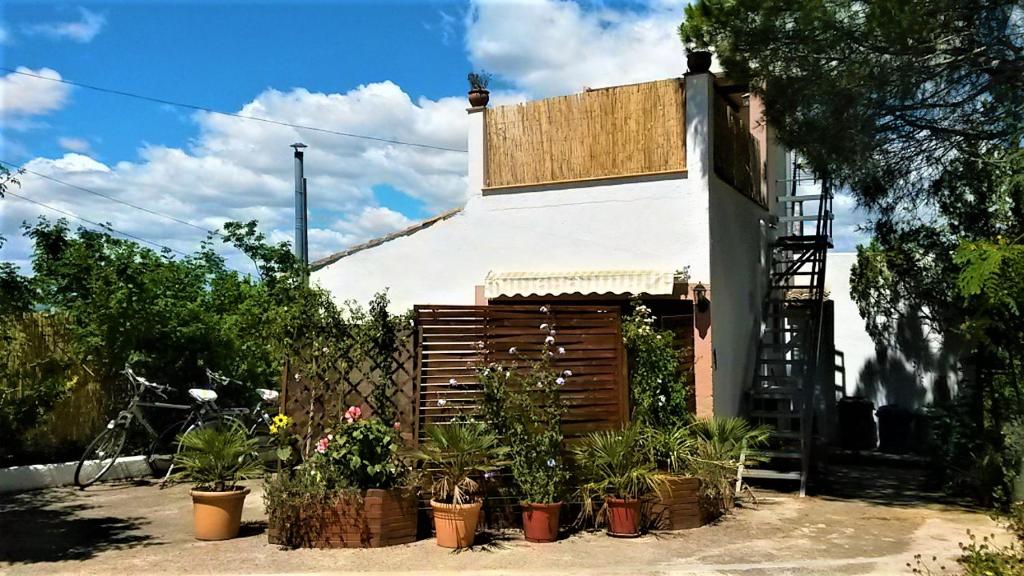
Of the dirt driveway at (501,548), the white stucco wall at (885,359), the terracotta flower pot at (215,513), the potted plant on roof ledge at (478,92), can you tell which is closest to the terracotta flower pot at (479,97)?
the potted plant on roof ledge at (478,92)

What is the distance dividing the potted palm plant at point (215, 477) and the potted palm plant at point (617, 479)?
10.6 feet

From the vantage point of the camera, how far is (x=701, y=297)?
10.9 metres

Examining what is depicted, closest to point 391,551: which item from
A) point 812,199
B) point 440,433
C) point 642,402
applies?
point 440,433

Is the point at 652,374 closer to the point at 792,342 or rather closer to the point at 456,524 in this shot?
the point at 456,524

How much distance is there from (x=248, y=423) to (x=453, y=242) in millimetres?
4058

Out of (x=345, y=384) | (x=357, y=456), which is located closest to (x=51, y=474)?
(x=345, y=384)

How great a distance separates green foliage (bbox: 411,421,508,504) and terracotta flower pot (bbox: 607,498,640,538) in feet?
3.85

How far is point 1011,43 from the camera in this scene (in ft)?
28.2

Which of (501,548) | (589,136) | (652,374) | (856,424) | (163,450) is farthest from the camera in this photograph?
(856,424)

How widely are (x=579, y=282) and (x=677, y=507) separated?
3.74 m

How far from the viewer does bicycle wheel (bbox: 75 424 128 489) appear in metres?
10.6

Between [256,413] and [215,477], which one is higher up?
[256,413]

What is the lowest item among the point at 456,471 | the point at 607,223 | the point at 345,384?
the point at 456,471

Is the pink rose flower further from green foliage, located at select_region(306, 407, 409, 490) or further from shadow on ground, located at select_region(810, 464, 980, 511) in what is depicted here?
shadow on ground, located at select_region(810, 464, 980, 511)
